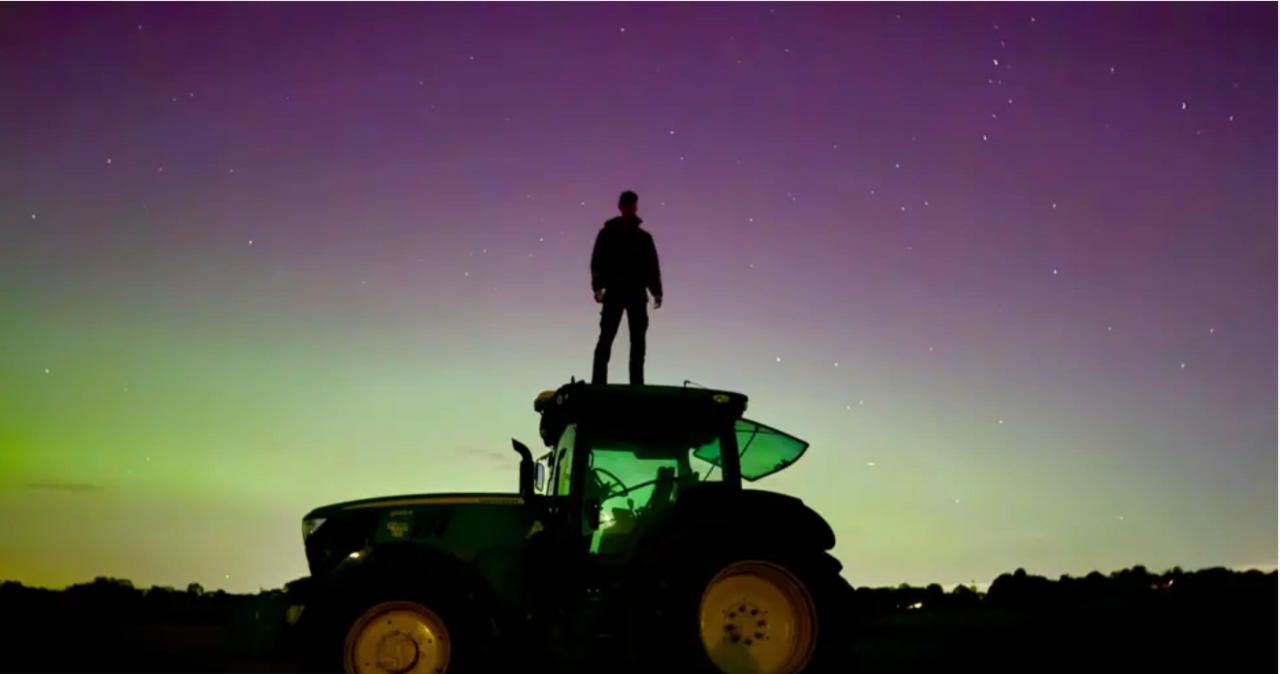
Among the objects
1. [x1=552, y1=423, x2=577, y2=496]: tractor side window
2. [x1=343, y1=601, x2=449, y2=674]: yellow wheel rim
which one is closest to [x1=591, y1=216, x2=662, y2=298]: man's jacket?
[x1=552, y1=423, x2=577, y2=496]: tractor side window

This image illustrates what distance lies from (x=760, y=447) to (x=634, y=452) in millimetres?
1163

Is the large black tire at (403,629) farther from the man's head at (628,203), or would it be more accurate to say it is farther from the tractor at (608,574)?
the man's head at (628,203)

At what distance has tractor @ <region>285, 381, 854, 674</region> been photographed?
8.49 metres

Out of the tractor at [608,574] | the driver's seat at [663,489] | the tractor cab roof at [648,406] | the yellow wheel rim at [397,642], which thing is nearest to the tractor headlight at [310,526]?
the tractor at [608,574]

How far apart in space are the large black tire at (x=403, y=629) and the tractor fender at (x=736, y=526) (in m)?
1.41

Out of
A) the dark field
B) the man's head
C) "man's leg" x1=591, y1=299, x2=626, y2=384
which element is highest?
the man's head

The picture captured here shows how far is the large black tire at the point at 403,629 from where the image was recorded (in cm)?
866

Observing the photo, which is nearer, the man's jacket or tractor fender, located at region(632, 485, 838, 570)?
tractor fender, located at region(632, 485, 838, 570)

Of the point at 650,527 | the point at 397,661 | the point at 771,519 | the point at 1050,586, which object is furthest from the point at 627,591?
the point at 1050,586

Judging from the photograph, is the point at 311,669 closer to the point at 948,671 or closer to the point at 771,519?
the point at 771,519

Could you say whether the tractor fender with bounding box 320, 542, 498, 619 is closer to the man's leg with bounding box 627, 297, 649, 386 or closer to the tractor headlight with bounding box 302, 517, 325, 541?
the tractor headlight with bounding box 302, 517, 325, 541

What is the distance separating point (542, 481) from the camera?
33.7ft

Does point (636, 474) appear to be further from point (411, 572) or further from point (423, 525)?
point (411, 572)

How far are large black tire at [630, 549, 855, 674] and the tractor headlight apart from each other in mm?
3250
